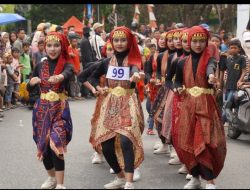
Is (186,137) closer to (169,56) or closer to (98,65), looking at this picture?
(98,65)

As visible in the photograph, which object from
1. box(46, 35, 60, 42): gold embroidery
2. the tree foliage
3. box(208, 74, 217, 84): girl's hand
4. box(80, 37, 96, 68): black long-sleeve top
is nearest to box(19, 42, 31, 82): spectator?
box(80, 37, 96, 68): black long-sleeve top

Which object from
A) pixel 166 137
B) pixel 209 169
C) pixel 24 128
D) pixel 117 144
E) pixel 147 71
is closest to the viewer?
pixel 209 169

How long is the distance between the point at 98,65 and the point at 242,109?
13.0 feet

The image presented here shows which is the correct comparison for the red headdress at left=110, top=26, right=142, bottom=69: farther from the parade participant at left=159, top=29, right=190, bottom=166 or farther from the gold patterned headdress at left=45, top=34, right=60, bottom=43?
the gold patterned headdress at left=45, top=34, right=60, bottom=43

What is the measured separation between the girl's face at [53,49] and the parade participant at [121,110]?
646 millimetres

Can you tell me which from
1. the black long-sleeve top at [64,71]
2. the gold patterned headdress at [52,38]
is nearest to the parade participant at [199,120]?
the black long-sleeve top at [64,71]

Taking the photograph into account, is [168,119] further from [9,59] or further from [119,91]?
[9,59]

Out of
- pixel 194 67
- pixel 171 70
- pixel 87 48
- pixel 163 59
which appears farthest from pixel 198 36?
pixel 87 48

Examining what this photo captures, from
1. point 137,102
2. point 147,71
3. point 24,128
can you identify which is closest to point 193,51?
point 137,102

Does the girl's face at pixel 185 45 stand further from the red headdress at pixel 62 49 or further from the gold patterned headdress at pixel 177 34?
the red headdress at pixel 62 49

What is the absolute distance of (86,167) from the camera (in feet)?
25.8

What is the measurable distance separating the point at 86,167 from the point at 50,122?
1743 millimetres

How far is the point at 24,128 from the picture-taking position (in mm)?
11383

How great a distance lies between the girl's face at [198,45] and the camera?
6410 millimetres
